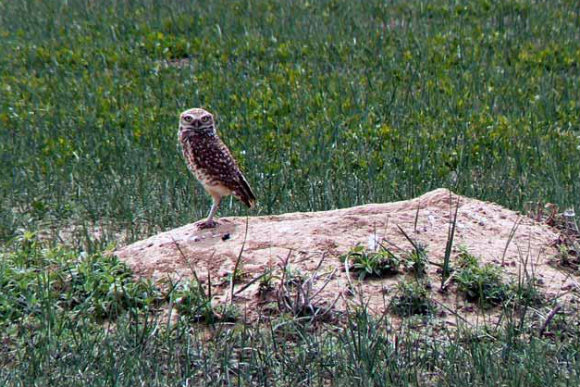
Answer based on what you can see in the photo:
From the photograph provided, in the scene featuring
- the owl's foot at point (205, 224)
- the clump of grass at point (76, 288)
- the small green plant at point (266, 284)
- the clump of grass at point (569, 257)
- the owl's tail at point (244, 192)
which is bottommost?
the clump of grass at point (569, 257)

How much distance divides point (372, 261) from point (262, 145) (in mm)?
4039

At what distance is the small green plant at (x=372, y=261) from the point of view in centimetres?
646

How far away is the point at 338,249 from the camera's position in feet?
21.9

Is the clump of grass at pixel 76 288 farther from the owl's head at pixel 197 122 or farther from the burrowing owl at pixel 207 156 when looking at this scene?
the owl's head at pixel 197 122

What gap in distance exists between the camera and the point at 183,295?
6270 mm

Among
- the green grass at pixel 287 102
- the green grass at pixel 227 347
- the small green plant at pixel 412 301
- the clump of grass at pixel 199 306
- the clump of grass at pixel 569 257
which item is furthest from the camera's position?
the green grass at pixel 287 102

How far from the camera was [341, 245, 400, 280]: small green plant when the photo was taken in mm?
6461

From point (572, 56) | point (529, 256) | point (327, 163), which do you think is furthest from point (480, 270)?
point (572, 56)

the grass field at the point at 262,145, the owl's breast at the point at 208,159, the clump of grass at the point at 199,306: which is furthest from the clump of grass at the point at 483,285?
the owl's breast at the point at 208,159

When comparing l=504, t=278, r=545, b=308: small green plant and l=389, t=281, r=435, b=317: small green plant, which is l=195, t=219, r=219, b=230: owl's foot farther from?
l=504, t=278, r=545, b=308: small green plant

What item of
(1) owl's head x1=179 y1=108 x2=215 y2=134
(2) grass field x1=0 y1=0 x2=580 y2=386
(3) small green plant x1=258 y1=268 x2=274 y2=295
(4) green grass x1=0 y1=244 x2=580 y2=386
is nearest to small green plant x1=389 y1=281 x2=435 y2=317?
(4) green grass x1=0 y1=244 x2=580 y2=386

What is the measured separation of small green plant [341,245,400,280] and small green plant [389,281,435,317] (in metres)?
0.21

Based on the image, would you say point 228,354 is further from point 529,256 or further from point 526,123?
point 526,123

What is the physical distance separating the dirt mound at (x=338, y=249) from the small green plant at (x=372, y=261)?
4 cm
